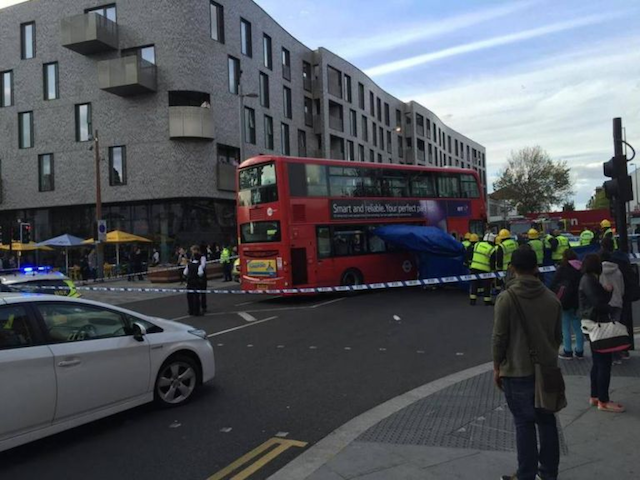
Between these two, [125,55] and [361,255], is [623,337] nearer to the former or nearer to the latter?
[361,255]

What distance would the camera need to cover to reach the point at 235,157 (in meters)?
33.2

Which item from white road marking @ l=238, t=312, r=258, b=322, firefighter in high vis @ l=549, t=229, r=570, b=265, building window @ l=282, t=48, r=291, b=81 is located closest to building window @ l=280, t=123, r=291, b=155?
building window @ l=282, t=48, r=291, b=81

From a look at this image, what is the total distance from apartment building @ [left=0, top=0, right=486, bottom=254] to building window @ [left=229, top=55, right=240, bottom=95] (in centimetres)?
9

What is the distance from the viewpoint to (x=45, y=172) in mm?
33500

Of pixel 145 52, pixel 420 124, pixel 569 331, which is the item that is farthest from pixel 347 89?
pixel 569 331

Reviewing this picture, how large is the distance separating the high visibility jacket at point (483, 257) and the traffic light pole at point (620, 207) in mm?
5193

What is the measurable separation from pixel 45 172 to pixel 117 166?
18.8 ft

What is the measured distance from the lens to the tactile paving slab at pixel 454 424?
14.6 feet

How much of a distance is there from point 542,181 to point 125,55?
2205 inches

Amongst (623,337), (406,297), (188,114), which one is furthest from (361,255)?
(188,114)

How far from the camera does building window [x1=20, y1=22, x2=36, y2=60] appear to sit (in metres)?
34.2

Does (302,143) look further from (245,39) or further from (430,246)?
(430,246)

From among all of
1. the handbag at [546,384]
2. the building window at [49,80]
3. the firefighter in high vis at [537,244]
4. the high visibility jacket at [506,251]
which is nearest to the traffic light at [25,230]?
the building window at [49,80]

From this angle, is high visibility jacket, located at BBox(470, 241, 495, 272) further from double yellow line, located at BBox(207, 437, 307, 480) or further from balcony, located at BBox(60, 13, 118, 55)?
balcony, located at BBox(60, 13, 118, 55)
